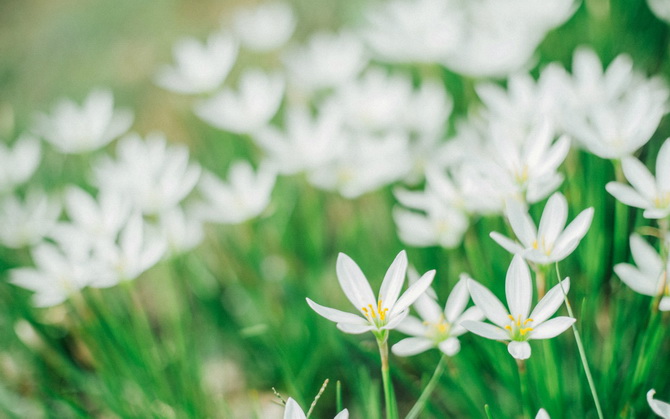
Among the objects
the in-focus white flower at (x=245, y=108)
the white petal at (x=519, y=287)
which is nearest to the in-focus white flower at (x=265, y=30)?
the in-focus white flower at (x=245, y=108)

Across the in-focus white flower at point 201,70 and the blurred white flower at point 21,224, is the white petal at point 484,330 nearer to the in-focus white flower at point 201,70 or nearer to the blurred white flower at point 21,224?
the blurred white flower at point 21,224

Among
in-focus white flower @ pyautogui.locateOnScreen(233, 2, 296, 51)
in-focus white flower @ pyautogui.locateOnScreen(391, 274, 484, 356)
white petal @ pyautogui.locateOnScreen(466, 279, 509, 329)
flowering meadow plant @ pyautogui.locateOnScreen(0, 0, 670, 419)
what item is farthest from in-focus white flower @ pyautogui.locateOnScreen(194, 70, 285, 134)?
white petal @ pyautogui.locateOnScreen(466, 279, 509, 329)

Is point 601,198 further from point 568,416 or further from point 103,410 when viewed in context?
point 103,410

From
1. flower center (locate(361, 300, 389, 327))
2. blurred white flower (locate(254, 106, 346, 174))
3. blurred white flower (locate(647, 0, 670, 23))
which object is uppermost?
blurred white flower (locate(647, 0, 670, 23))

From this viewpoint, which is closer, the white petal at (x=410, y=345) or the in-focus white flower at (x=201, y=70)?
the white petal at (x=410, y=345)

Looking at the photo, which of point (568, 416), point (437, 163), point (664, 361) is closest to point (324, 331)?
point (437, 163)

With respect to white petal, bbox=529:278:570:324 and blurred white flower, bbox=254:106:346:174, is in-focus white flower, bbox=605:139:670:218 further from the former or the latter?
blurred white flower, bbox=254:106:346:174

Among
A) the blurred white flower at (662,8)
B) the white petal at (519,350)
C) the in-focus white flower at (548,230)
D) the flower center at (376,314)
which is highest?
the blurred white flower at (662,8)
